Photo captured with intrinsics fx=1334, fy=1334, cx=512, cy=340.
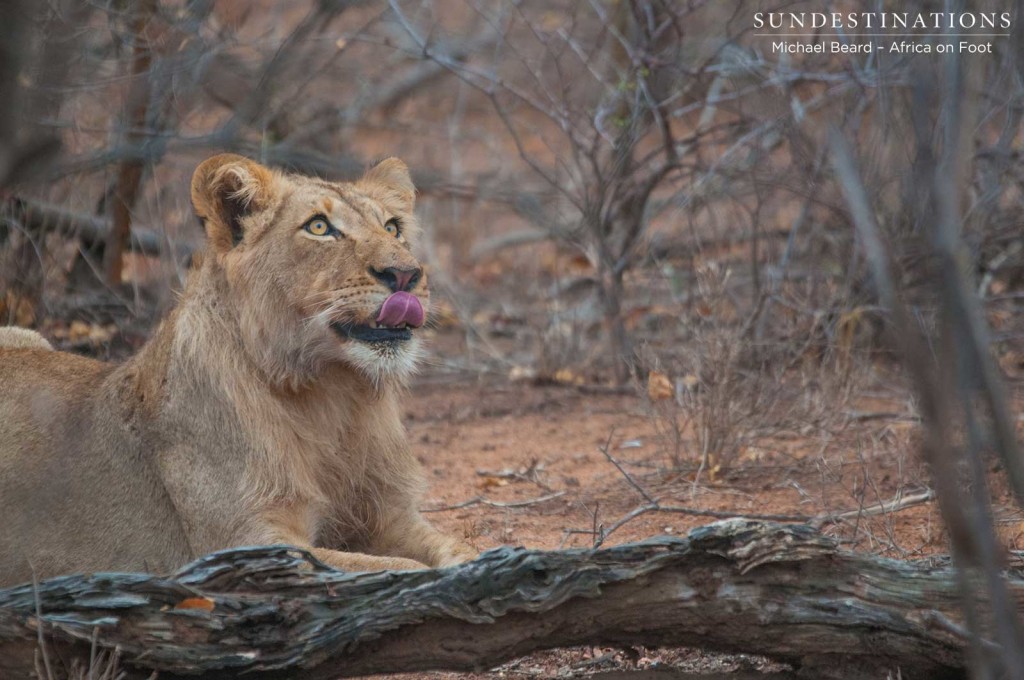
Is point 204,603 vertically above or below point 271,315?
below

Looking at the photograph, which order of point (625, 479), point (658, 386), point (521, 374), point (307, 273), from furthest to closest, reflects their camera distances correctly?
point (521, 374) < point (658, 386) < point (625, 479) < point (307, 273)

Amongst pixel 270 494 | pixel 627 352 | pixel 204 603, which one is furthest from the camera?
pixel 627 352

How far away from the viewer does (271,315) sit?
4070 mm

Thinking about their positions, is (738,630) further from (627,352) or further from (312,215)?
(627,352)

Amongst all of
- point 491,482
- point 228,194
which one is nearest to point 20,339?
point 228,194

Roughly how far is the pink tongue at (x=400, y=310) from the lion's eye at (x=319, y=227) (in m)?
0.34

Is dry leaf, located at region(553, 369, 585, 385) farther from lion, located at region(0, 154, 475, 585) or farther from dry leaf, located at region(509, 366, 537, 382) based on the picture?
lion, located at region(0, 154, 475, 585)

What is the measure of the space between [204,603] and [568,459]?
341 centimetres

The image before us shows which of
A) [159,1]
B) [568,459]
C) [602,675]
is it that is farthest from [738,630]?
[159,1]

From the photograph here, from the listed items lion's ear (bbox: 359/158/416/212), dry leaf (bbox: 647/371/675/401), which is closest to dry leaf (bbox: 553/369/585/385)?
dry leaf (bbox: 647/371/675/401)

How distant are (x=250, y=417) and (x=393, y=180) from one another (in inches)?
44.3

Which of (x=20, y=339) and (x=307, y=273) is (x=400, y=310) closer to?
(x=307, y=273)

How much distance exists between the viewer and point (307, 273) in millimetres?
4062

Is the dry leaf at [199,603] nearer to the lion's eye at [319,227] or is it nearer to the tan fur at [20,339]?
the lion's eye at [319,227]
